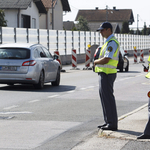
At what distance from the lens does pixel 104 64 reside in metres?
7.79

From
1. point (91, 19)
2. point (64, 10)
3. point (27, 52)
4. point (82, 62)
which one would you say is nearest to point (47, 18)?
point (64, 10)

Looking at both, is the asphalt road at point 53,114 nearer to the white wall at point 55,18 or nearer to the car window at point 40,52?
the car window at point 40,52

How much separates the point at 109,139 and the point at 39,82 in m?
8.99

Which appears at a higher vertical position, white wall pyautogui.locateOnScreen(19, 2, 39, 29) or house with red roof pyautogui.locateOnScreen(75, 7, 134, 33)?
house with red roof pyautogui.locateOnScreen(75, 7, 134, 33)

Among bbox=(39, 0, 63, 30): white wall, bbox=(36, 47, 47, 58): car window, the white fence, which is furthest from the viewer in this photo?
bbox=(39, 0, 63, 30): white wall

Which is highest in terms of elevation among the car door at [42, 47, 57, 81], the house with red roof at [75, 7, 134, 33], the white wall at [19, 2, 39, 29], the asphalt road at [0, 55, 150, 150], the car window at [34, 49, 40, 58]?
the house with red roof at [75, 7, 134, 33]

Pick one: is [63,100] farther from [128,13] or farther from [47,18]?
[128,13]

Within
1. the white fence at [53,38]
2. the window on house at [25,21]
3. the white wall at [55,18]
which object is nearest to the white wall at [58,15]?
the white wall at [55,18]

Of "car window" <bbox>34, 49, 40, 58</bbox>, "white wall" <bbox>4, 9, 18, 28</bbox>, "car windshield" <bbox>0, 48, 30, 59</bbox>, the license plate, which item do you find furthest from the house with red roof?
the license plate

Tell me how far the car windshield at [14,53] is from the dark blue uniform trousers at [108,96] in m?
8.22

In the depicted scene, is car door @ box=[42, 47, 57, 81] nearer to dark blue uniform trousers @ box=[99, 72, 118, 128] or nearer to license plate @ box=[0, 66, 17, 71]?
license plate @ box=[0, 66, 17, 71]

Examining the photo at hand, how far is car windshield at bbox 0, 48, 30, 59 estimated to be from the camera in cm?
1581

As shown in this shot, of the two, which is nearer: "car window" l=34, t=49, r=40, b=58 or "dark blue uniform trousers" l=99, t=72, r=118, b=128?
"dark blue uniform trousers" l=99, t=72, r=118, b=128

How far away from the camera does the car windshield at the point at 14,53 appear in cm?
1581
